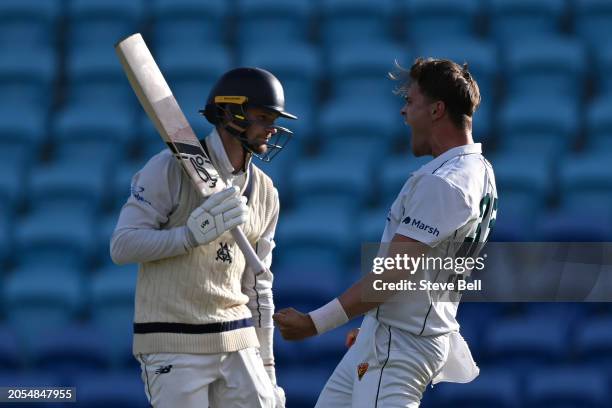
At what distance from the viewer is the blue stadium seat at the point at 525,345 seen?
5297 millimetres

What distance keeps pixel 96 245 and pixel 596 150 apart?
107 inches

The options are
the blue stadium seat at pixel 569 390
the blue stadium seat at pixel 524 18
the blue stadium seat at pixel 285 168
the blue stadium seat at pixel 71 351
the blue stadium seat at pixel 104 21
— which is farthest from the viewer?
the blue stadium seat at pixel 104 21

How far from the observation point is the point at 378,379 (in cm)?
303

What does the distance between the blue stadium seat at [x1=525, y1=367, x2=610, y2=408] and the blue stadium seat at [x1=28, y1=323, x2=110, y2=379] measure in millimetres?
2052

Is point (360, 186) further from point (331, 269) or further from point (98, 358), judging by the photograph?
point (98, 358)

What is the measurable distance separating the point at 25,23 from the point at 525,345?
12.3ft

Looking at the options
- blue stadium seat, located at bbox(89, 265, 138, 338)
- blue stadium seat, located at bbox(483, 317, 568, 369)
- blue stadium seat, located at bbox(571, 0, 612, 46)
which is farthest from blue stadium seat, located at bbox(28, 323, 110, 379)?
blue stadium seat, located at bbox(571, 0, 612, 46)

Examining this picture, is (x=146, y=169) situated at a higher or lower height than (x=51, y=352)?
higher

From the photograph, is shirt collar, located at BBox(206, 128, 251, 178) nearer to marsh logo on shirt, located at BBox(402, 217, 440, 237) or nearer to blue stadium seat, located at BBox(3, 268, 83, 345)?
marsh logo on shirt, located at BBox(402, 217, 440, 237)

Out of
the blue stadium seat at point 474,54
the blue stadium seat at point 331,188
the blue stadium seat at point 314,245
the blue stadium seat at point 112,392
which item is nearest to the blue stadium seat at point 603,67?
the blue stadium seat at point 474,54

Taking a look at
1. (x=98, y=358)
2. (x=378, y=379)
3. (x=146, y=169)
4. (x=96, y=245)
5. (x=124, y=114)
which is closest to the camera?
(x=378, y=379)

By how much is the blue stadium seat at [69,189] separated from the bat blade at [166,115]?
2526mm

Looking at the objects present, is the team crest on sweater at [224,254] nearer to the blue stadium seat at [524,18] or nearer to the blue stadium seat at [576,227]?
the blue stadium seat at [576,227]

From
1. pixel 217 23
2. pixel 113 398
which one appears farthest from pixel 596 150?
pixel 113 398
